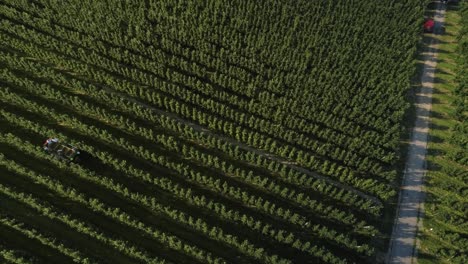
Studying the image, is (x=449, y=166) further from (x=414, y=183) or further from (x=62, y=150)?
(x=62, y=150)

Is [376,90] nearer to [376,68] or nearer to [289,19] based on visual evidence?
[376,68]

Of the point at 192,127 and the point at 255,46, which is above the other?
the point at 255,46

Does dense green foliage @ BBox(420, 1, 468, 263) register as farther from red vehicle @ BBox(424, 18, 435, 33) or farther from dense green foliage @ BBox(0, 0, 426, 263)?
dense green foliage @ BBox(0, 0, 426, 263)

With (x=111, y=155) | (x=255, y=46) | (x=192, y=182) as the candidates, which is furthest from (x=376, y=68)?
(x=111, y=155)

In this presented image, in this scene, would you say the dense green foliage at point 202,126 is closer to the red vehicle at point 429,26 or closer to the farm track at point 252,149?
the farm track at point 252,149

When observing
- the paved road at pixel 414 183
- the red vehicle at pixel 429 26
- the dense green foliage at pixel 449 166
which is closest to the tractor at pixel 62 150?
the paved road at pixel 414 183

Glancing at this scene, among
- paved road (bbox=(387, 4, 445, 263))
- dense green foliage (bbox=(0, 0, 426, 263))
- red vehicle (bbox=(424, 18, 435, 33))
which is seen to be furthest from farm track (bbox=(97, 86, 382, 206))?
red vehicle (bbox=(424, 18, 435, 33))

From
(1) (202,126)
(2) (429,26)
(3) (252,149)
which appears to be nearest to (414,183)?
(3) (252,149)
